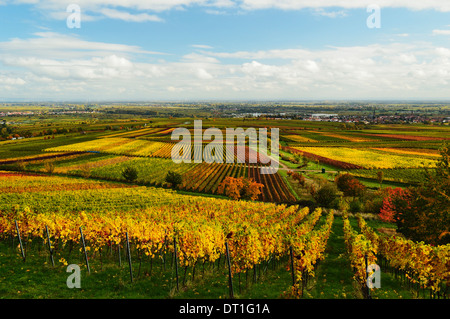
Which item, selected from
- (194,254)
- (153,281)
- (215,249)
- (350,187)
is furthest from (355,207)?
(153,281)

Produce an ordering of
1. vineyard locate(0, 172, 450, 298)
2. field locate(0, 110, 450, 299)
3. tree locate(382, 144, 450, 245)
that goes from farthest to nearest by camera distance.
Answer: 1. tree locate(382, 144, 450, 245)
2. vineyard locate(0, 172, 450, 298)
3. field locate(0, 110, 450, 299)

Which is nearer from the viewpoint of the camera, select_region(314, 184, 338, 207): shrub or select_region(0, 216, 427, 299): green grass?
select_region(0, 216, 427, 299): green grass

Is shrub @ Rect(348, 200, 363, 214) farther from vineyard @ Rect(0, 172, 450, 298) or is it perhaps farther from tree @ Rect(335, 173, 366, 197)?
vineyard @ Rect(0, 172, 450, 298)

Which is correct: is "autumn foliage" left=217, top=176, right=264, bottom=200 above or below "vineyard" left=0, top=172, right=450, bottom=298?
below

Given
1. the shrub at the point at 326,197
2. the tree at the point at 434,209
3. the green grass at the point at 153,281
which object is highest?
the tree at the point at 434,209

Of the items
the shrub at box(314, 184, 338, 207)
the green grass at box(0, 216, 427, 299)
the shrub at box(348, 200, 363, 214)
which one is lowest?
the shrub at box(348, 200, 363, 214)

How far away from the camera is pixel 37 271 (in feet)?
48.9

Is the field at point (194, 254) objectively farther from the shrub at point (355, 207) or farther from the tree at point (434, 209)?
the tree at point (434, 209)

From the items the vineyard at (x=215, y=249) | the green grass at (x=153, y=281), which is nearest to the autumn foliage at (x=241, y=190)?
the vineyard at (x=215, y=249)

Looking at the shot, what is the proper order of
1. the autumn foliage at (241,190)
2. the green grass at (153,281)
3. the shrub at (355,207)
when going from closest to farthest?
the green grass at (153,281)
the shrub at (355,207)
the autumn foliage at (241,190)

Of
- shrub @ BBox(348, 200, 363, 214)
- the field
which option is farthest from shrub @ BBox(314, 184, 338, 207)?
the field

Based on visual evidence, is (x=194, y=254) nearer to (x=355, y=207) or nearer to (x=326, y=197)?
(x=326, y=197)
